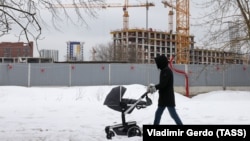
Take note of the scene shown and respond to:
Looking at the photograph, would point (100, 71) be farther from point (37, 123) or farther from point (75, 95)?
point (37, 123)

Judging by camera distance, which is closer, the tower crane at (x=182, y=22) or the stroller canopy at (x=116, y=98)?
the stroller canopy at (x=116, y=98)

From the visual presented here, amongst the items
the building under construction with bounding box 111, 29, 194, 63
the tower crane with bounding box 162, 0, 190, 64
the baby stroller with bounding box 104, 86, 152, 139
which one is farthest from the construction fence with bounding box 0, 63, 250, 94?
the building under construction with bounding box 111, 29, 194, 63

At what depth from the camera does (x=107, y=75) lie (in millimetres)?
30625

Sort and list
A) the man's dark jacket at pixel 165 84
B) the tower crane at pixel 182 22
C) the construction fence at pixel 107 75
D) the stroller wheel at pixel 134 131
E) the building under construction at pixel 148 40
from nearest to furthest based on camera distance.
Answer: the man's dark jacket at pixel 165 84, the stroller wheel at pixel 134 131, the construction fence at pixel 107 75, the tower crane at pixel 182 22, the building under construction at pixel 148 40

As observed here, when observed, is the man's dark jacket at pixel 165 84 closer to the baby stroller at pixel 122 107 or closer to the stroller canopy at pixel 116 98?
the baby stroller at pixel 122 107

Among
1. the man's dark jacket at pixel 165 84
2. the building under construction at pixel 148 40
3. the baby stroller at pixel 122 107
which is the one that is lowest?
the baby stroller at pixel 122 107

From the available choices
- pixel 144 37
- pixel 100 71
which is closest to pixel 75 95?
pixel 100 71

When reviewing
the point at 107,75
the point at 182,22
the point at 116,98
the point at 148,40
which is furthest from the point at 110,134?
the point at 148,40

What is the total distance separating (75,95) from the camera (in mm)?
25219

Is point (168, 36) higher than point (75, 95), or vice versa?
point (168, 36)

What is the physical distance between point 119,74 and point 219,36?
552 inches

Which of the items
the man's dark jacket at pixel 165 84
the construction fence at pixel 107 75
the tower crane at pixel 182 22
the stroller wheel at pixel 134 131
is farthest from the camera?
the tower crane at pixel 182 22

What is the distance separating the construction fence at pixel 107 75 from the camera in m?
30.3

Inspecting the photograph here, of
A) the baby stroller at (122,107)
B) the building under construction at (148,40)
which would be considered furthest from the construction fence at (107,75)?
the building under construction at (148,40)
